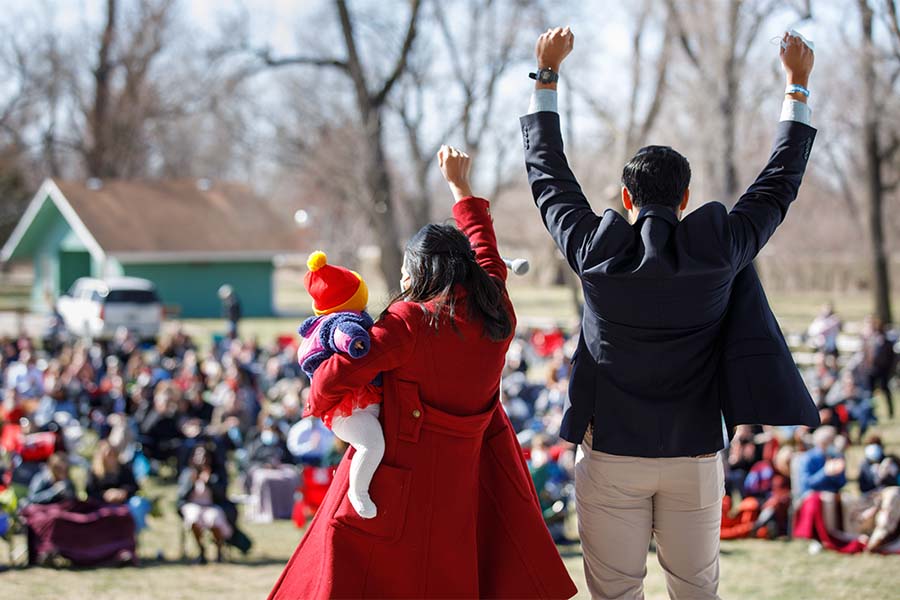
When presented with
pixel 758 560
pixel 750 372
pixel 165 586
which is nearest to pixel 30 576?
pixel 165 586

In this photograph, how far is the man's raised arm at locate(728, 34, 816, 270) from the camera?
2.77 m

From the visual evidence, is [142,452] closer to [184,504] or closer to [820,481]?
[184,504]

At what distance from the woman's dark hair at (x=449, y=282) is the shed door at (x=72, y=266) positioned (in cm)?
3316

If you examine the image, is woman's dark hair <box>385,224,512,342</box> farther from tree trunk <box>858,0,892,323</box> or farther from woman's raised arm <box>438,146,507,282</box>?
tree trunk <box>858,0,892,323</box>

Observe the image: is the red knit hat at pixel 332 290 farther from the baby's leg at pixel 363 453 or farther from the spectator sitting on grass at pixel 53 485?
the spectator sitting on grass at pixel 53 485

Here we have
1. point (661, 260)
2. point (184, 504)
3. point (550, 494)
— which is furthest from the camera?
point (550, 494)

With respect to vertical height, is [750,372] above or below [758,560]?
above

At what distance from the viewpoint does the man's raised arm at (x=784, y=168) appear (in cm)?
277

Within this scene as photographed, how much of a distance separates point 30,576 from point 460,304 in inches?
233

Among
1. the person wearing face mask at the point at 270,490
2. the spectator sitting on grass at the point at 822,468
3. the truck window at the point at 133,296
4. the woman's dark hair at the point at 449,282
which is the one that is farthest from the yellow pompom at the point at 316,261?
the truck window at the point at 133,296

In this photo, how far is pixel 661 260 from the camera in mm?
2639

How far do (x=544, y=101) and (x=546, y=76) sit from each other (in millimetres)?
80

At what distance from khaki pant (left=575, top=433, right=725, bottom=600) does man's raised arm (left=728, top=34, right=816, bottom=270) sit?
0.59 metres

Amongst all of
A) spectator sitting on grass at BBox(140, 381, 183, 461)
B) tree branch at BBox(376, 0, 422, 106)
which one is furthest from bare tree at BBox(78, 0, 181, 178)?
spectator sitting on grass at BBox(140, 381, 183, 461)
